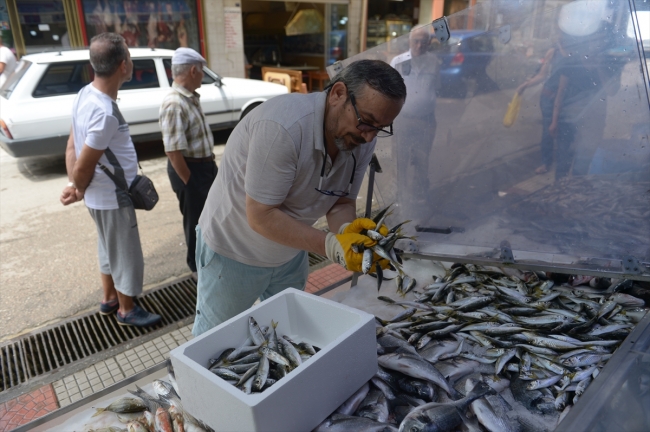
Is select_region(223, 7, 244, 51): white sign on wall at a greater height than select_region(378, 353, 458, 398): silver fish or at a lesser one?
greater

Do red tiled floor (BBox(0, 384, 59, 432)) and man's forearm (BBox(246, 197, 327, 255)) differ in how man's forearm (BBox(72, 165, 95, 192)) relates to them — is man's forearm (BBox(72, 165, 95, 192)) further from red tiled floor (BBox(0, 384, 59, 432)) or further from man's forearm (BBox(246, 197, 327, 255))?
man's forearm (BBox(246, 197, 327, 255))

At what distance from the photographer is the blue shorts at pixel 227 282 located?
2781 mm

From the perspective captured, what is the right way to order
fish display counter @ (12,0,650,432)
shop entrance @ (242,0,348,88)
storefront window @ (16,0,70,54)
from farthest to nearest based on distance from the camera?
shop entrance @ (242,0,348,88)
storefront window @ (16,0,70,54)
fish display counter @ (12,0,650,432)

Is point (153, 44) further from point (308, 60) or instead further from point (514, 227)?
point (514, 227)

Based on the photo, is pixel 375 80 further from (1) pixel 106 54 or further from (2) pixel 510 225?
(1) pixel 106 54

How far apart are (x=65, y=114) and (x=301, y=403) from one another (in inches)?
322

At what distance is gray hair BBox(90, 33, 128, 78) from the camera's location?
3.59 m

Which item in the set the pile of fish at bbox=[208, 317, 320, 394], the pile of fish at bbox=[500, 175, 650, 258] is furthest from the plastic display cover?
the pile of fish at bbox=[208, 317, 320, 394]

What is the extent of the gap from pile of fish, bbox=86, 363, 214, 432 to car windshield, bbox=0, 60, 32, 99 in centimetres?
783

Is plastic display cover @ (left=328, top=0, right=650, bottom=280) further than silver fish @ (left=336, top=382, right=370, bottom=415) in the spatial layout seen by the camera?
Yes

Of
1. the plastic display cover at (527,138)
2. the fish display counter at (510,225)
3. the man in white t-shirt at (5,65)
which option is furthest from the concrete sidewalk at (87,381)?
the man in white t-shirt at (5,65)

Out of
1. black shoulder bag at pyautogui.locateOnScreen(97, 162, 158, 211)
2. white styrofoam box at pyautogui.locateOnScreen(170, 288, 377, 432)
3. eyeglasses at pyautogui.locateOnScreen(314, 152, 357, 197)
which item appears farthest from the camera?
black shoulder bag at pyautogui.locateOnScreen(97, 162, 158, 211)

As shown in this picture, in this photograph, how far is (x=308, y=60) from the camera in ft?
56.0

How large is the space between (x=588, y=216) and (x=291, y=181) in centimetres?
190
